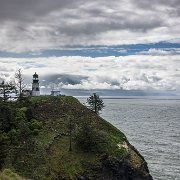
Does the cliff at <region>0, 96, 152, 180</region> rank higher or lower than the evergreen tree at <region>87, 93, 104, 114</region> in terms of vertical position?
lower

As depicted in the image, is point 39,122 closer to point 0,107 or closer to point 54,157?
point 0,107

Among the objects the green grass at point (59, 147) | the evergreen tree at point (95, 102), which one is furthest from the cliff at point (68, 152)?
the evergreen tree at point (95, 102)

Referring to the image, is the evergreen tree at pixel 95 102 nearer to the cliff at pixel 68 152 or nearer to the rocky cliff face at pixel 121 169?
the cliff at pixel 68 152

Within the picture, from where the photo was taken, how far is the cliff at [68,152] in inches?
2480

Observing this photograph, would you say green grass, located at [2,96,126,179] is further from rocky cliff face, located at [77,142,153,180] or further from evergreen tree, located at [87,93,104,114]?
evergreen tree, located at [87,93,104,114]

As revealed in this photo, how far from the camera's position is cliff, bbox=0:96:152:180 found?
6300 centimetres

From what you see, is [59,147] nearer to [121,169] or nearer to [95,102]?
→ [121,169]

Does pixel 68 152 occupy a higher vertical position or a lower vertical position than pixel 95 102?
lower

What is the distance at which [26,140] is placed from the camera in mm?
68312

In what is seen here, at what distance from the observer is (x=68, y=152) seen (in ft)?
226

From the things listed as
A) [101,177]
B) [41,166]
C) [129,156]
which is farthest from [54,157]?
[129,156]

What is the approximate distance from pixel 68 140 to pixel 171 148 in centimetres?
4246

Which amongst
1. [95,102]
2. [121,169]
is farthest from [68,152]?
[95,102]

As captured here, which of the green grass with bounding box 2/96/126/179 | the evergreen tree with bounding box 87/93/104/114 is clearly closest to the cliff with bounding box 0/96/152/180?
the green grass with bounding box 2/96/126/179
